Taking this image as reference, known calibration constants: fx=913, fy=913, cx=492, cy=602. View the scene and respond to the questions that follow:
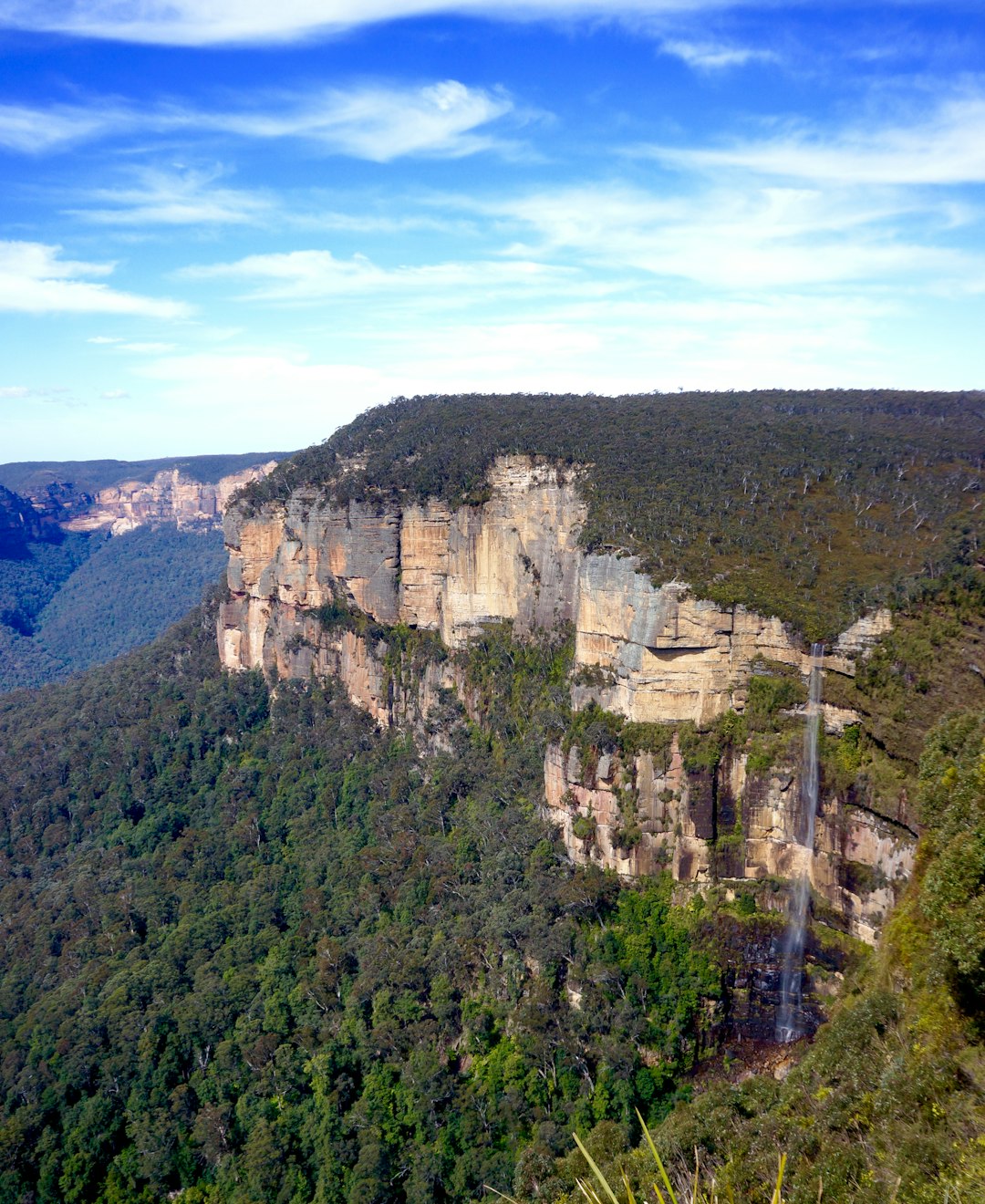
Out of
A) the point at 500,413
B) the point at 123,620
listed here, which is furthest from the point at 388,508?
the point at 123,620

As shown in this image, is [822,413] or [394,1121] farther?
[822,413]

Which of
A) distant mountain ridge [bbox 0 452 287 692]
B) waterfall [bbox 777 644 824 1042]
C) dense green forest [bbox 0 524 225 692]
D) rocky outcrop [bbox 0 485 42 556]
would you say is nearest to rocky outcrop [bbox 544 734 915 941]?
waterfall [bbox 777 644 824 1042]

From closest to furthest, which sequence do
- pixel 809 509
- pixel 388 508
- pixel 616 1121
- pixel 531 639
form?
pixel 616 1121
pixel 809 509
pixel 531 639
pixel 388 508

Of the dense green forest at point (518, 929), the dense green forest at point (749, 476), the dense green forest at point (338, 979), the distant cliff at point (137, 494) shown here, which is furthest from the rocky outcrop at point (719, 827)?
the distant cliff at point (137, 494)

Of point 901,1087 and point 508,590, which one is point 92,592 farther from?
point 901,1087

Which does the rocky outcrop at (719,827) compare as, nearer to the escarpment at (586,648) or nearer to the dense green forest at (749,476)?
the escarpment at (586,648)

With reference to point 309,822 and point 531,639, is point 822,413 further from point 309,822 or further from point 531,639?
point 309,822

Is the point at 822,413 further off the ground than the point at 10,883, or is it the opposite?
the point at 822,413
